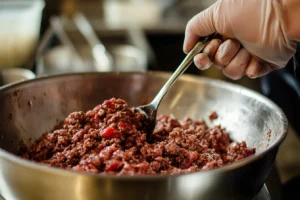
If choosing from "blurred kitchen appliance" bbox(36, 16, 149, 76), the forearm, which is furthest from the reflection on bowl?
the forearm

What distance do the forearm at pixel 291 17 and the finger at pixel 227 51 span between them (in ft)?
0.55

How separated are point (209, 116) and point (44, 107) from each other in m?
0.60

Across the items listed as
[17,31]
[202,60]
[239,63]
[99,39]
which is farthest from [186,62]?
[99,39]

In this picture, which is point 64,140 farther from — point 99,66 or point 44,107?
point 99,66

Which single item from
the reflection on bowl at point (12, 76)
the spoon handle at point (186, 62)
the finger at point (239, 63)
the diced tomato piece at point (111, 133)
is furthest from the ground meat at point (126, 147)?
the reflection on bowl at point (12, 76)

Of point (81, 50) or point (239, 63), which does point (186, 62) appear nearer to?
point (239, 63)

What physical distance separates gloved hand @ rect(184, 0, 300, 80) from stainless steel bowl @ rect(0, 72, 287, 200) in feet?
0.42

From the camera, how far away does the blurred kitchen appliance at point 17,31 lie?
245 centimetres

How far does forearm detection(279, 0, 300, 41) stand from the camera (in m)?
1.22

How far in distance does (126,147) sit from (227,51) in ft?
1.43

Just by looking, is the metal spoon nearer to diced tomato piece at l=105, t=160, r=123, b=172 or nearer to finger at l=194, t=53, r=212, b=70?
finger at l=194, t=53, r=212, b=70

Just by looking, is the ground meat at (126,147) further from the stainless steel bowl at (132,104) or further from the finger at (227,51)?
the finger at (227,51)

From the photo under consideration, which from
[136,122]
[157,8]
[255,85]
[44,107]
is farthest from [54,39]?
[136,122]

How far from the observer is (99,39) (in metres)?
3.39
